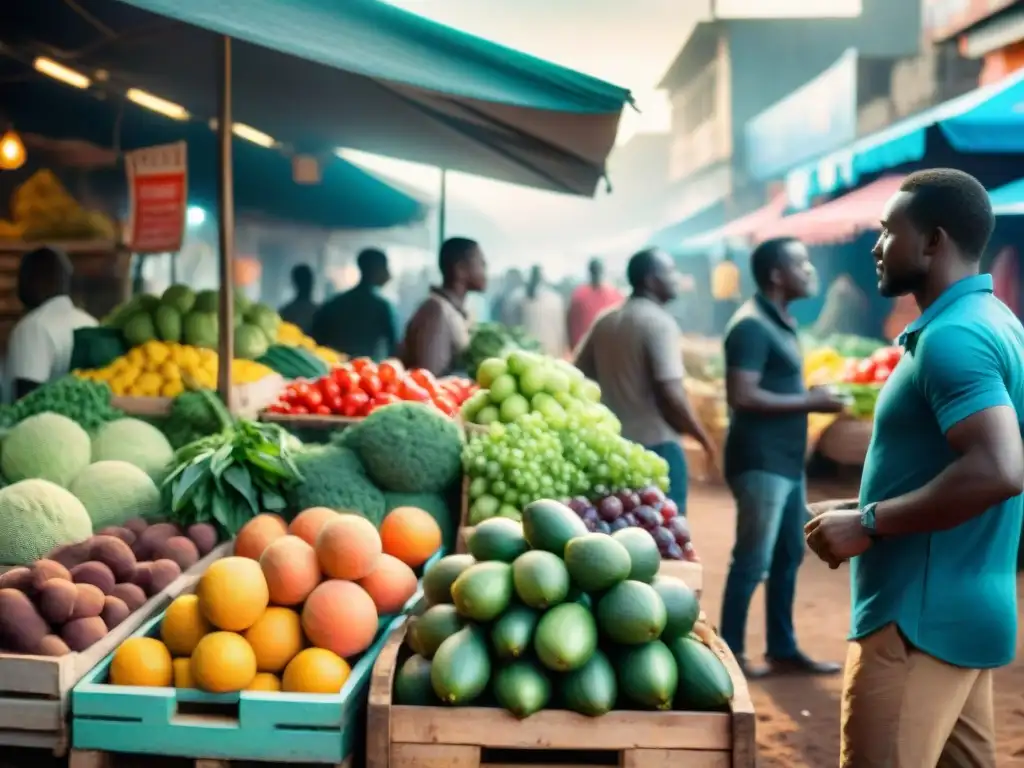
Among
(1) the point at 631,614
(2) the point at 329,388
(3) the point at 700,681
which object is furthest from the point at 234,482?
(3) the point at 700,681

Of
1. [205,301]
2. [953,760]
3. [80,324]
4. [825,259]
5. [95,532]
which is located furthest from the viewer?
[825,259]

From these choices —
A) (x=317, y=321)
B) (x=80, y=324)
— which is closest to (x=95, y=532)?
(x=80, y=324)

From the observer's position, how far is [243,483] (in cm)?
389

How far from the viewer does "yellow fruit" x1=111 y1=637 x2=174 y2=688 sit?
2889 millimetres

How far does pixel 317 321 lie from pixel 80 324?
314 cm

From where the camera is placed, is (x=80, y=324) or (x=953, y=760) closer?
(x=953, y=760)

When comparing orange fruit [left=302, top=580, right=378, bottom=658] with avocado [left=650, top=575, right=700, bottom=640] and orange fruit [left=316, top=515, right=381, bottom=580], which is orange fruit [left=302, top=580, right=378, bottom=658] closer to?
orange fruit [left=316, top=515, right=381, bottom=580]

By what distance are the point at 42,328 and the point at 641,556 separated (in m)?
4.23

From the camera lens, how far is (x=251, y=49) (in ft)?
21.4

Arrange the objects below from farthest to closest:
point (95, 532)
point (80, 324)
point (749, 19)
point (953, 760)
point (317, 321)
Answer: point (749, 19), point (317, 321), point (80, 324), point (95, 532), point (953, 760)

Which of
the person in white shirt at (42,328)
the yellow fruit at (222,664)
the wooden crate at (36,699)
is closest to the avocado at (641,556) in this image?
the yellow fruit at (222,664)

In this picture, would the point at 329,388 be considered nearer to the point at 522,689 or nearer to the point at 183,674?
the point at 183,674

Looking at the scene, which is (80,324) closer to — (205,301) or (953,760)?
(205,301)

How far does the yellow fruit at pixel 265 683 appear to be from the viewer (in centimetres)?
289
